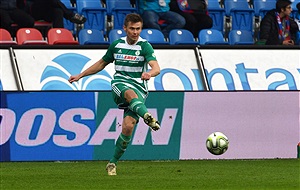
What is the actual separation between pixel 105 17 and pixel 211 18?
251 centimetres

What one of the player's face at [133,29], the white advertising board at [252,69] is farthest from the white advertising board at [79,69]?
the player's face at [133,29]

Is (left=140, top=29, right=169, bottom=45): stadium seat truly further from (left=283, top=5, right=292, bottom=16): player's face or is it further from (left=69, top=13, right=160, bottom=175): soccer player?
(left=69, top=13, right=160, bottom=175): soccer player

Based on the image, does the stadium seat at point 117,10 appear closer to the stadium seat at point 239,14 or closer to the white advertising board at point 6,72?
the stadium seat at point 239,14

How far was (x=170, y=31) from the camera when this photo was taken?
64.6 feet

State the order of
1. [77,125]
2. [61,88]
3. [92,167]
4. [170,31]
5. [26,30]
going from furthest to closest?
[170,31] < [26,30] < [61,88] < [77,125] < [92,167]

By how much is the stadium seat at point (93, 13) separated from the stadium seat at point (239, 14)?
3.08m

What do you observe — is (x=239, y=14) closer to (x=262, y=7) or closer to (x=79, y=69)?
(x=262, y=7)

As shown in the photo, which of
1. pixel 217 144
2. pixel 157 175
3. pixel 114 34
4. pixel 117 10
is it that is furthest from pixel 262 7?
pixel 157 175

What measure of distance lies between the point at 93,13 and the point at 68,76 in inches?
184

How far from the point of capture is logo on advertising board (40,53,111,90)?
15.7m

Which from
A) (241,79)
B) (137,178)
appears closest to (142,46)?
(137,178)

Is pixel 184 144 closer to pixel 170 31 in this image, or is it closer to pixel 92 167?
pixel 92 167

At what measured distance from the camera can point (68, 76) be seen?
15.9m

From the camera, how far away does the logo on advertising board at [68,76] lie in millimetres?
15727
